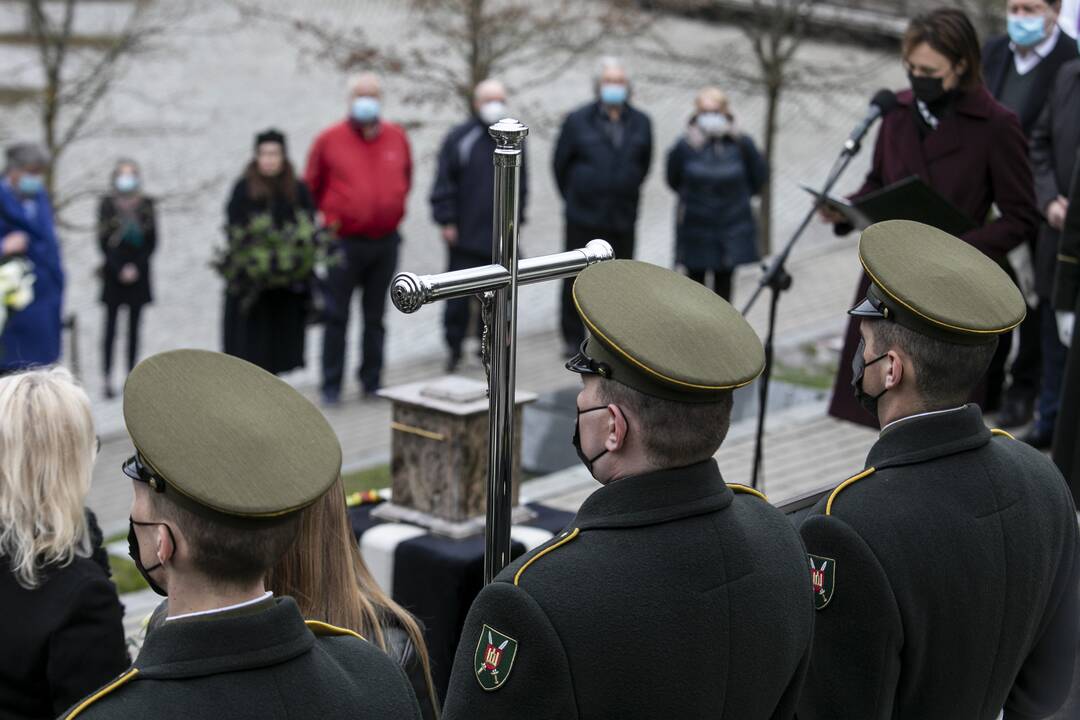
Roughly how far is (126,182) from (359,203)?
2232mm

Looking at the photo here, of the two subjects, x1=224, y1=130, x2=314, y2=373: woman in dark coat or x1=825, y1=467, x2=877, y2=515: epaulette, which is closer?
x1=825, y1=467, x2=877, y2=515: epaulette

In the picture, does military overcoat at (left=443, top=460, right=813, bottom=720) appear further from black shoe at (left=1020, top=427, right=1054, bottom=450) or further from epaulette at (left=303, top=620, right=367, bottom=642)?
black shoe at (left=1020, top=427, right=1054, bottom=450)

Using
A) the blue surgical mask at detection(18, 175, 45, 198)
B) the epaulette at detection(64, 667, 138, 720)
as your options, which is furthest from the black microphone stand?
the blue surgical mask at detection(18, 175, 45, 198)

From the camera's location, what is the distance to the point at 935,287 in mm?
3154

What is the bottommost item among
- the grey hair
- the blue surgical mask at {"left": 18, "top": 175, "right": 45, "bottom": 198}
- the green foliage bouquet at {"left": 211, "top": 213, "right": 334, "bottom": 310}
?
the green foliage bouquet at {"left": 211, "top": 213, "right": 334, "bottom": 310}

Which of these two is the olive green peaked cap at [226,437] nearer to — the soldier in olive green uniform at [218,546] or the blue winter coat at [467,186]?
the soldier in olive green uniform at [218,546]

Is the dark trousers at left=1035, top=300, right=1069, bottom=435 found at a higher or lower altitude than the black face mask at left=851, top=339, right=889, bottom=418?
lower

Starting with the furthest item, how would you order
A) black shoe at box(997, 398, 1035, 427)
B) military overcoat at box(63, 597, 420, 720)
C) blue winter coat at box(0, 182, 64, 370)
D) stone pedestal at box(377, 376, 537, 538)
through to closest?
blue winter coat at box(0, 182, 64, 370) < black shoe at box(997, 398, 1035, 427) < stone pedestal at box(377, 376, 537, 538) < military overcoat at box(63, 597, 420, 720)

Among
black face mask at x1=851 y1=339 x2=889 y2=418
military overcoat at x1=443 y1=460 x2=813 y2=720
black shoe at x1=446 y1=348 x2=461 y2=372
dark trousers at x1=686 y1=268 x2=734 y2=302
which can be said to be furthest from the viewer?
black shoe at x1=446 y1=348 x2=461 y2=372

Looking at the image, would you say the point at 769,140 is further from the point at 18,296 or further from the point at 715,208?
the point at 18,296

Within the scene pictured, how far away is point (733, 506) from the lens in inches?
109

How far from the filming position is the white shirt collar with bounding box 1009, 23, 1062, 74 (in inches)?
296

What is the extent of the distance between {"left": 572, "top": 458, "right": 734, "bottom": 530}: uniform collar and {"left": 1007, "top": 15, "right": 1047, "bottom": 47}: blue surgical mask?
213 inches

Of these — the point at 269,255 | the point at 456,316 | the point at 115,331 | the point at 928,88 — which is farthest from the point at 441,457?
the point at 115,331
